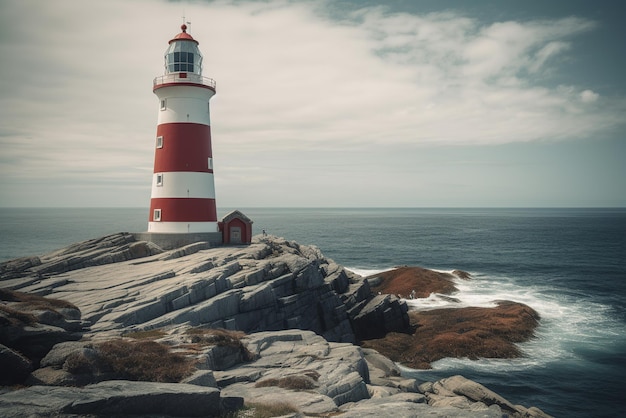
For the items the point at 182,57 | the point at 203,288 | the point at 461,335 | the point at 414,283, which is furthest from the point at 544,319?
the point at 182,57

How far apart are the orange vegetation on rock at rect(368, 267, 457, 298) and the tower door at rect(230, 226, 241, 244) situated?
22.9 meters

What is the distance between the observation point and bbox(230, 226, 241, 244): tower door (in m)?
38.8

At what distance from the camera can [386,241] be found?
11431 cm

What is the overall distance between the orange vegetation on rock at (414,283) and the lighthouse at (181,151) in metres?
26.8

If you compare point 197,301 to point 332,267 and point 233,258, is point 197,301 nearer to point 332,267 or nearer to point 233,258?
point 233,258

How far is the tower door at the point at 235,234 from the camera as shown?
38.8m

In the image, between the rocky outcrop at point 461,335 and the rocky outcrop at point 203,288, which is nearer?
the rocky outcrop at point 203,288

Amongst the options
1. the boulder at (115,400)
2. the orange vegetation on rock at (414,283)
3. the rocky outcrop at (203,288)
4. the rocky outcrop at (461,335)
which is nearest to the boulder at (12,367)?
the boulder at (115,400)

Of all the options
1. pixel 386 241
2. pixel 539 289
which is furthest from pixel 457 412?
pixel 386 241

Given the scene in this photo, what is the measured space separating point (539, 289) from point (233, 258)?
42395mm

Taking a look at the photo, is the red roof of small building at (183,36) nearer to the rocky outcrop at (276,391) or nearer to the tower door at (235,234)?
the tower door at (235,234)

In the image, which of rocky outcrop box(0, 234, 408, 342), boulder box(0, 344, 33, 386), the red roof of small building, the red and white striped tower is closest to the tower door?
rocky outcrop box(0, 234, 408, 342)

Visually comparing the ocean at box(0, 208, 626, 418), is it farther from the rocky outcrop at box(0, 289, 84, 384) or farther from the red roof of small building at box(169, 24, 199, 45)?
the red roof of small building at box(169, 24, 199, 45)

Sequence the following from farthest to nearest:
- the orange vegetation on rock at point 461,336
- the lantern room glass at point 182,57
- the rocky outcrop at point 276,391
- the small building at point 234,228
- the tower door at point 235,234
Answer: the tower door at point 235,234
the small building at point 234,228
the lantern room glass at point 182,57
the orange vegetation on rock at point 461,336
the rocky outcrop at point 276,391
